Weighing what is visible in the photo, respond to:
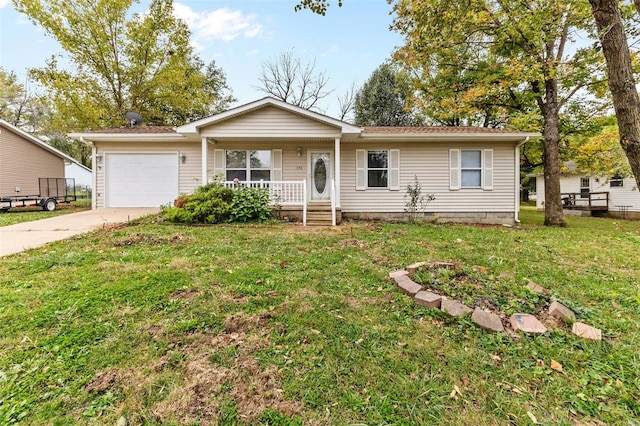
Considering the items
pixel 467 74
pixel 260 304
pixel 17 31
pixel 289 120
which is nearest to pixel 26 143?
pixel 17 31

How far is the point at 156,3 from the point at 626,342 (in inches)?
891

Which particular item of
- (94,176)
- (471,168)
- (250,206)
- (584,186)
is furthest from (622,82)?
(584,186)

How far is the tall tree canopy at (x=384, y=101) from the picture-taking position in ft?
61.9

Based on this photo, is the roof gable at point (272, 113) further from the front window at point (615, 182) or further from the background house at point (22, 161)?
the front window at point (615, 182)

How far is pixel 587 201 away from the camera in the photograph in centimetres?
1830

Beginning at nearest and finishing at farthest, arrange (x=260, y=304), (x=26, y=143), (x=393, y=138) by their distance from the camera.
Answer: (x=260, y=304) < (x=393, y=138) < (x=26, y=143)

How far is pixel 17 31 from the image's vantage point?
587 inches

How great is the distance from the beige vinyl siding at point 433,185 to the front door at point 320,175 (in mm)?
557

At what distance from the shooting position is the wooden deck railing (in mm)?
16891

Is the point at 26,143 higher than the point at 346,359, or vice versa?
the point at 26,143

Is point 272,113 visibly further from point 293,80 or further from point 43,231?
point 293,80

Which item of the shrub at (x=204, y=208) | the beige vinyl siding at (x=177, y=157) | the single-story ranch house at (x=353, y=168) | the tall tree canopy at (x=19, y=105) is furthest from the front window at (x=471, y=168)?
the tall tree canopy at (x=19, y=105)

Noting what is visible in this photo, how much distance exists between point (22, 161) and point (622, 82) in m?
20.7

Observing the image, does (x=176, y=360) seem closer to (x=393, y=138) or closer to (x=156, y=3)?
(x=393, y=138)
